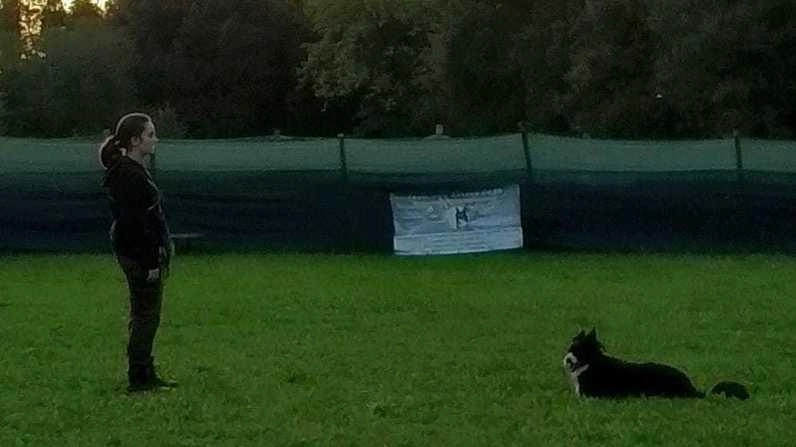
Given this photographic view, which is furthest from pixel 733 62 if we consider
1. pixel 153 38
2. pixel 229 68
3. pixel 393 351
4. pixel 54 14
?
pixel 54 14

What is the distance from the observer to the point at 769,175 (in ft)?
63.3

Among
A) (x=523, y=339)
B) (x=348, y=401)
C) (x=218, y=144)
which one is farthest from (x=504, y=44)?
(x=348, y=401)

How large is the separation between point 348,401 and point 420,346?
7.49ft

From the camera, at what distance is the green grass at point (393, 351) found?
7.30 meters

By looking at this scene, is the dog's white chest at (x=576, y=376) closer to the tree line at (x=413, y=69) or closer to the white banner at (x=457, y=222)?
the white banner at (x=457, y=222)

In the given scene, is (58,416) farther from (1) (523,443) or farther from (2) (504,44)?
(2) (504,44)

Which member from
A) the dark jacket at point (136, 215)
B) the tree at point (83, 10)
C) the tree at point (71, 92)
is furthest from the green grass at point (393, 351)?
the tree at point (83, 10)

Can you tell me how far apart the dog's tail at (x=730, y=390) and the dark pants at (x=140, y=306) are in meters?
3.26

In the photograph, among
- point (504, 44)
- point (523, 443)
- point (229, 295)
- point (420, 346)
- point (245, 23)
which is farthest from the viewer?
point (245, 23)

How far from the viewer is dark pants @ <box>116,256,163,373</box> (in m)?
8.17

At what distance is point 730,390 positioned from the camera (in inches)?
312

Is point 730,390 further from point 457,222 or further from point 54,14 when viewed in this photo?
point 54,14

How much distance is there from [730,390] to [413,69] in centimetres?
4286

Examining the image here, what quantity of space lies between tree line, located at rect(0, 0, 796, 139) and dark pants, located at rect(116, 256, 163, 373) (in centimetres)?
2667
